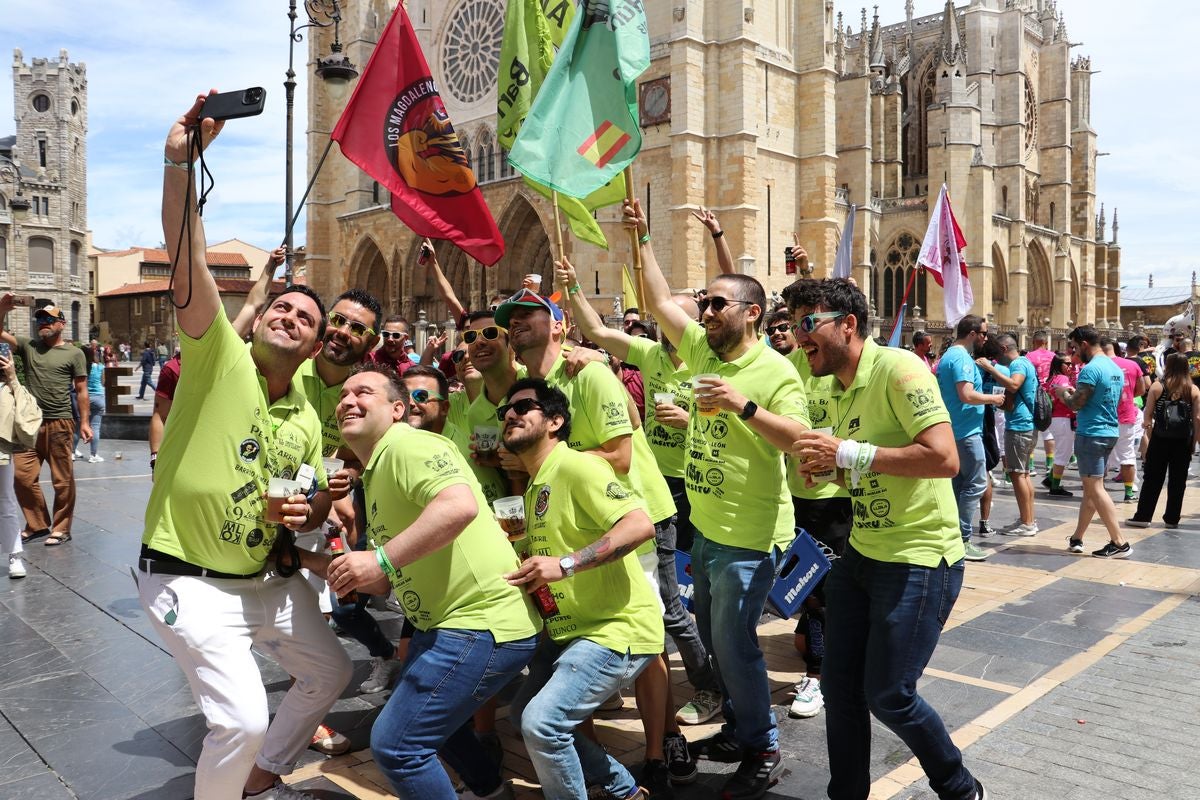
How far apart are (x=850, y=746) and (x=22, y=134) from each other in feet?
254

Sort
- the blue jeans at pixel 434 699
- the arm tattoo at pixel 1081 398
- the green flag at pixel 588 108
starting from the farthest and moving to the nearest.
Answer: the arm tattoo at pixel 1081 398, the green flag at pixel 588 108, the blue jeans at pixel 434 699

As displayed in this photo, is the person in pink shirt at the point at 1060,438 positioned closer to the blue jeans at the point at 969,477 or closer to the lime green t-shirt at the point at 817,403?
the blue jeans at the point at 969,477

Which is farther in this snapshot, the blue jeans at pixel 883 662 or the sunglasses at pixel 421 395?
the sunglasses at pixel 421 395

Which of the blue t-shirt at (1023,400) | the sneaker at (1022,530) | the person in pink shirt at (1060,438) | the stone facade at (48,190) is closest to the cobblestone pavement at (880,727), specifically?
the sneaker at (1022,530)

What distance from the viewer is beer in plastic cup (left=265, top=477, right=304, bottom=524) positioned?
2.91m

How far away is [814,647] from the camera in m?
4.95

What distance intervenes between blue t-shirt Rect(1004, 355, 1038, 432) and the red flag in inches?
248

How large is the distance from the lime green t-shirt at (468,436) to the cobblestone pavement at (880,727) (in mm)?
1211

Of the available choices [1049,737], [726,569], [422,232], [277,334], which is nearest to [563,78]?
[422,232]

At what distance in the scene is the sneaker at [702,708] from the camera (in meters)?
4.25

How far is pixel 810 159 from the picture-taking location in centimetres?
2892

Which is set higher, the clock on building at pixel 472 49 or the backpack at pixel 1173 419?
the clock on building at pixel 472 49

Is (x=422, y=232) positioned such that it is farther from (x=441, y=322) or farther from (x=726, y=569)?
(x=441, y=322)

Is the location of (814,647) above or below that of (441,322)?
below
